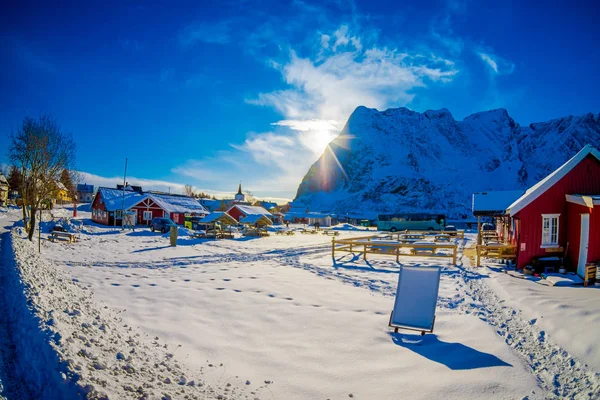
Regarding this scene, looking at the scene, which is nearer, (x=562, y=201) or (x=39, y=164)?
(x=562, y=201)

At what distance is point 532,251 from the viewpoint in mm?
13375

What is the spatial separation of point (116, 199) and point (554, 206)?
46.2 m

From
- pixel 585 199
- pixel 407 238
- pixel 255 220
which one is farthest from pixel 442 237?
pixel 255 220

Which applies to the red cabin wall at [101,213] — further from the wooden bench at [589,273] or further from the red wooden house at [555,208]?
the wooden bench at [589,273]

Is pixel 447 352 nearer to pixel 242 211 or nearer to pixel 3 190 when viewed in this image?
pixel 242 211

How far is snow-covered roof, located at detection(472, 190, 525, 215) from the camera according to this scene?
18297mm

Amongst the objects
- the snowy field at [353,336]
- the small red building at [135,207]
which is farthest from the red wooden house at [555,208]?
the small red building at [135,207]

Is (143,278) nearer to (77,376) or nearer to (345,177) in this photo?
(77,376)

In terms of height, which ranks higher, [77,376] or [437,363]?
[77,376]

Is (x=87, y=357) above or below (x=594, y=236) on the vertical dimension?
below

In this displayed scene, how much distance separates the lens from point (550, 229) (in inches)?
532

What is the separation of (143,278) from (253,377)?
777cm

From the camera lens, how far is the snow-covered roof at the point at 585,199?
11227 mm

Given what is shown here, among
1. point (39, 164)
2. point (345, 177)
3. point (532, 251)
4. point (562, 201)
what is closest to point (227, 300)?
point (532, 251)
